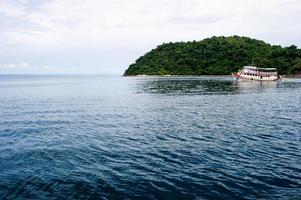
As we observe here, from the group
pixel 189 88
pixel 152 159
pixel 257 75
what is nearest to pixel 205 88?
pixel 189 88

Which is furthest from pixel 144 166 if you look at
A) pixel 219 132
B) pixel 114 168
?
pixel 219 132

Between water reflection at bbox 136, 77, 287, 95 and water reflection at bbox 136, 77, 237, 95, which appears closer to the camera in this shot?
water reflection at bbox 136, 77, 237, 95

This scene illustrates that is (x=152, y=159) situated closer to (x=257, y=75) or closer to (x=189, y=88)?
(x=189, y=88)

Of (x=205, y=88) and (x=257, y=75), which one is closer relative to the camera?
(x=205, y=88)

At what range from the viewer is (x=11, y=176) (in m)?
20.7

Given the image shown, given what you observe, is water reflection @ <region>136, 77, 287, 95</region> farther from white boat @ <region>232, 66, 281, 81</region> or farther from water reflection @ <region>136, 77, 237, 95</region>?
white boat @ <region>232, 66, 281, 81</region>

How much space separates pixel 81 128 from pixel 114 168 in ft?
54.5

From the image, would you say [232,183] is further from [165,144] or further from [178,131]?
[178,131]

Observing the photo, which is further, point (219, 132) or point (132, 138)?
point (219, 132)

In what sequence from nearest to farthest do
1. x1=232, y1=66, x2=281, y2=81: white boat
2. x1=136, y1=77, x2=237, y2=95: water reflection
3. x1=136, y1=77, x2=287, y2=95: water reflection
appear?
x1=136, y1=77, x2=237, y2=95: water reflection, x1=136, y1=77, x2=287, y2=95: water reflection, x1=232, y1=66, x2=281, y2=81: white boat

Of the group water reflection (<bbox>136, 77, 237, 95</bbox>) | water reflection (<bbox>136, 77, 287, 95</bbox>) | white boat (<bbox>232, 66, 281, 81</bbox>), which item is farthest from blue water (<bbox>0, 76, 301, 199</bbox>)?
white boat (<bbox>232, 66, 281, 81</bbox>)

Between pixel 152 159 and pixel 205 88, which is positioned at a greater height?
pixel 205 88

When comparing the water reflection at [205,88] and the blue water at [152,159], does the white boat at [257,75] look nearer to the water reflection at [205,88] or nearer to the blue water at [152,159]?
the water reflection at [205,88]

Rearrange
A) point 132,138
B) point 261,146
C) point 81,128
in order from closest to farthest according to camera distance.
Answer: point 261,146, point 132,138, point 81,128
